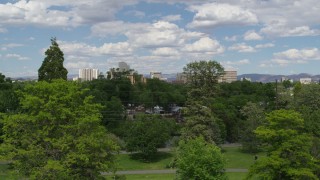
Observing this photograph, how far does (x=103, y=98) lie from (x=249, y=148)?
2569 centimetres

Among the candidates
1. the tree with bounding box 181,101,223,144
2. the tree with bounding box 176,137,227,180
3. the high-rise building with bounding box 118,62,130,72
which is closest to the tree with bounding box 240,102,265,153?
the tree with bounding box 181,101,223,144

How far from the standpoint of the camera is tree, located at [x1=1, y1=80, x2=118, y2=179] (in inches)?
855

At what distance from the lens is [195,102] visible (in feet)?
141

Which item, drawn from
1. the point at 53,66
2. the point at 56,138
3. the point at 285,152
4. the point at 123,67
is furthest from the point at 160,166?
the point at 123,67

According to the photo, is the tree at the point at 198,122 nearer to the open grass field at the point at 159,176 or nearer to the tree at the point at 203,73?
the tree at the point at 203,73

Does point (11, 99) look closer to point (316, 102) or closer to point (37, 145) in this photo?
point (37, 145)

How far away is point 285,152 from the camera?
89.9 feet

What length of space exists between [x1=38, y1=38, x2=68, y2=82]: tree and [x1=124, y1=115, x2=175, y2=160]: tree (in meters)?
12.1

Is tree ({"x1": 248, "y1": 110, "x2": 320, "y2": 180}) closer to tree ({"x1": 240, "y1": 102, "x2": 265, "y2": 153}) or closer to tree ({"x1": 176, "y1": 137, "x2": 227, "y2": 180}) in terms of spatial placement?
tree ({"x1": 176, "y1": 137, "x2": 227, "y2": 180})

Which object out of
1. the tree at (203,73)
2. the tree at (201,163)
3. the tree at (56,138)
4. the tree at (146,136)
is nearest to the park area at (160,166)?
the tree at (146,136)

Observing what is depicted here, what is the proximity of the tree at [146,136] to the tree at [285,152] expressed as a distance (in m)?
23.4

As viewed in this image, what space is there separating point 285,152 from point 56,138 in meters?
14.7

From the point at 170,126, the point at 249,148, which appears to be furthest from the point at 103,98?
the point at 249,148

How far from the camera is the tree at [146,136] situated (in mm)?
50062
